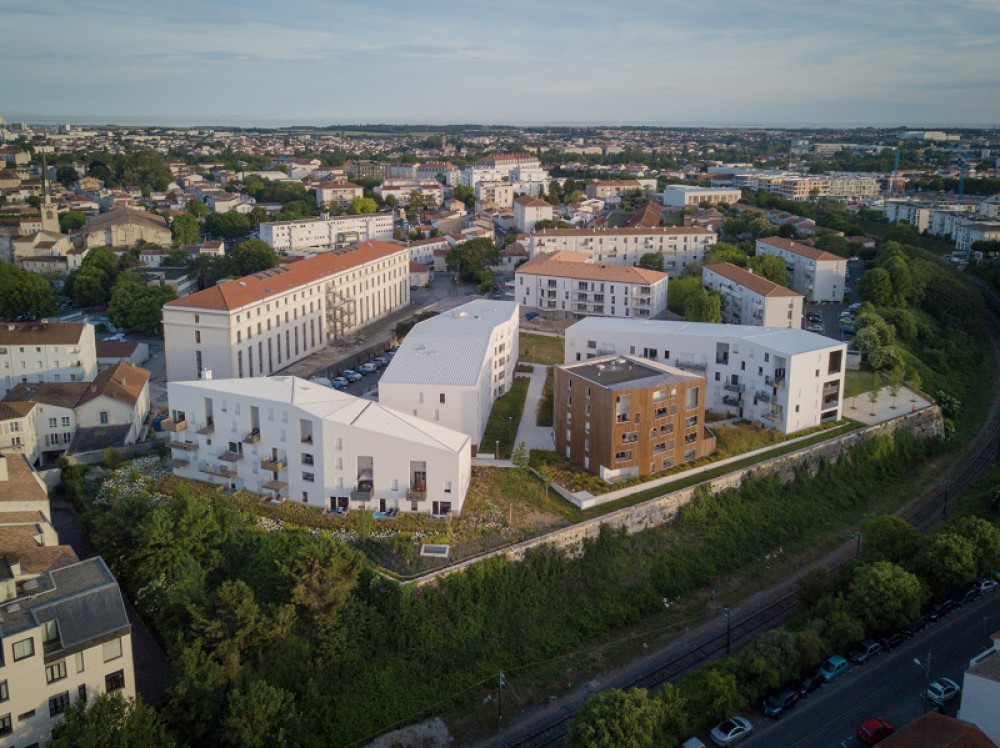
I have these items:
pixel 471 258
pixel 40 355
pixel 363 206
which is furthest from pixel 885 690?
pixel 363 206

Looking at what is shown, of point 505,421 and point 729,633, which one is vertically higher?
point 505,421

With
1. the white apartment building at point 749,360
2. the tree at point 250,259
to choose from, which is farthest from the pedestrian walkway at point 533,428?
the tree at point 250,259

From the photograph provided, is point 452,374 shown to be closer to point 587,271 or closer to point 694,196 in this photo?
point 587,271

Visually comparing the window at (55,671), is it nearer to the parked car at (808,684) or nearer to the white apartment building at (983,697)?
the parked car at (808,684)

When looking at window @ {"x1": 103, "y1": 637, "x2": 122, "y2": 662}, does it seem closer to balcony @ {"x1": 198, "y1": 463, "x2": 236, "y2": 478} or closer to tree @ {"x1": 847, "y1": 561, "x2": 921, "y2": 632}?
balcony @ {"x1": 198, "y1": 463, "x2": 236, "y2": 478}

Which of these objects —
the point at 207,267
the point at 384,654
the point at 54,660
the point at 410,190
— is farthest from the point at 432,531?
the point at 410,190

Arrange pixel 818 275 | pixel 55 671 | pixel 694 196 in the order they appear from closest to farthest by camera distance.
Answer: pixel 55 671
pixel 818 275
pixel 694 196

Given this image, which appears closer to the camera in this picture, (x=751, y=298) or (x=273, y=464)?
(x=273, y=464)
